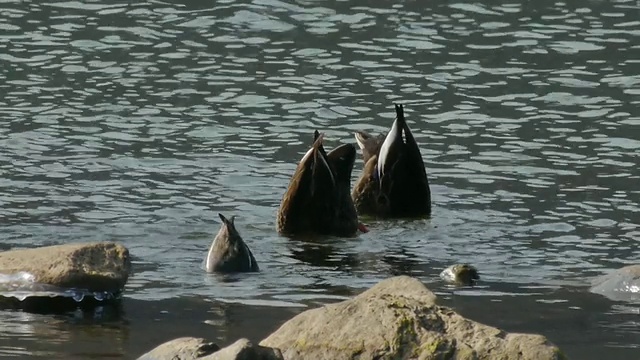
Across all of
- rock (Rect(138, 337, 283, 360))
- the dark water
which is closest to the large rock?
rock (Rect(138, 337, 283, 360))

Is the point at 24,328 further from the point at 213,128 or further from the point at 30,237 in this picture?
the point at 213,128

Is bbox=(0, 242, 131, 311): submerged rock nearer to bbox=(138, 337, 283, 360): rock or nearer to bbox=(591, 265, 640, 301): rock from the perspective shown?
bbox=(138, 337, 283, 360): rock

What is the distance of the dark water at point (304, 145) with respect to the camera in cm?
1009

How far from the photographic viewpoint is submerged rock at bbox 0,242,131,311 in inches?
381

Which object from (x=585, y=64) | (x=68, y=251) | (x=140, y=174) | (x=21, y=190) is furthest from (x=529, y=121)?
(x=68, y=251)

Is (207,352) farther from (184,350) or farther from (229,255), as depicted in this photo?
(229,255)

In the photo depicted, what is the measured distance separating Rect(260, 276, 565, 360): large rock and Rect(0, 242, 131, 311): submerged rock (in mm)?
2065

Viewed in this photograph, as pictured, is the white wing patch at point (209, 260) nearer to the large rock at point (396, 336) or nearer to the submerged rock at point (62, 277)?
the submerged rock at point (62, 277)

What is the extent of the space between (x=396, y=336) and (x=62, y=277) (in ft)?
9.15

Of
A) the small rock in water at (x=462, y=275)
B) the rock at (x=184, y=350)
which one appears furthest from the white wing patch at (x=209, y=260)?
the rock at (x=184, y=350)

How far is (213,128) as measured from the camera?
1609cm

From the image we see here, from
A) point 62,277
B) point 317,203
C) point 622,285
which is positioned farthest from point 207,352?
point 317,203

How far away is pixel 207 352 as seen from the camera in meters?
7.67

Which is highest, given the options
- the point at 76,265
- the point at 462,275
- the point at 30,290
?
the point at 76,265
